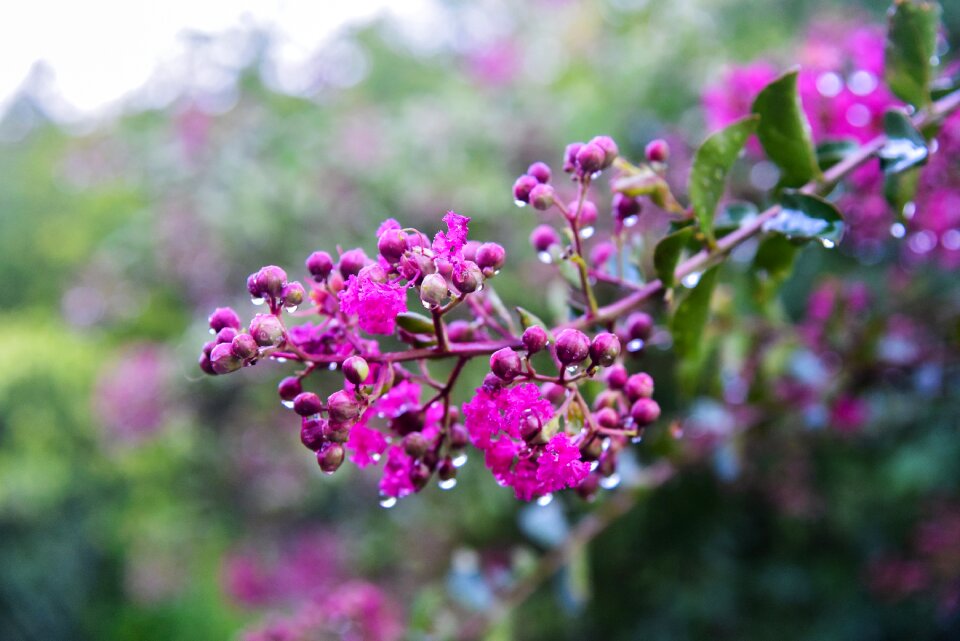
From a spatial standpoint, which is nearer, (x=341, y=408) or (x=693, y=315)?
(x=341, y=408)

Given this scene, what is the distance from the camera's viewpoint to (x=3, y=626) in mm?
4395

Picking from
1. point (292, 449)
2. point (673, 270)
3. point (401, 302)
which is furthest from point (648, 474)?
point (292, 449)

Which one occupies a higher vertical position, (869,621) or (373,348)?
(373,348)

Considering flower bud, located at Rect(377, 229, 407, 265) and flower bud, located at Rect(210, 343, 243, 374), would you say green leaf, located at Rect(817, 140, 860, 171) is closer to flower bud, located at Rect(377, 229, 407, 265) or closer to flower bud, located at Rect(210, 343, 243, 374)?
flower bud, located at Rect(377, 229, 407, 265)

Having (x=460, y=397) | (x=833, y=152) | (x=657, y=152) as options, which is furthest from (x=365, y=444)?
(x=460, y=397)

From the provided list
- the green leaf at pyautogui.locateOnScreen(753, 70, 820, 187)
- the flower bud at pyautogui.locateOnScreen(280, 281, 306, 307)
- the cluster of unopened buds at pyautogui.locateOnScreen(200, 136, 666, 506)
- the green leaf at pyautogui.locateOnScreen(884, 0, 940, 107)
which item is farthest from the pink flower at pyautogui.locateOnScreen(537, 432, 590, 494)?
the green leaf at pyautogui.locateOnScreen(884, 0, 940, 107)

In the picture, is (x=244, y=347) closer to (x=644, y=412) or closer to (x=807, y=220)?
(x=644, y=412)

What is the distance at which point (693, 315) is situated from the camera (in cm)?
69

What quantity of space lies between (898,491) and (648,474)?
132cm

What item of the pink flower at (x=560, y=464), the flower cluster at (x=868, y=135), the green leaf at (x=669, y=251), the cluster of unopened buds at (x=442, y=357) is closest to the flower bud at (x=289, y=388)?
the cluster of unopened buds at (x=442, y=357)

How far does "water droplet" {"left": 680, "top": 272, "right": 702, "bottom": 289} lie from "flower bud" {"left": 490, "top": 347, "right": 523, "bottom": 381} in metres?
0.22

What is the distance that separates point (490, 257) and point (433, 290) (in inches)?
2.4

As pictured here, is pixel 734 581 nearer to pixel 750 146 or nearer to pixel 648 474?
pixel 648 474

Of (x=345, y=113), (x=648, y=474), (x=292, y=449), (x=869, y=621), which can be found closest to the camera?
(x=648, y=474)
